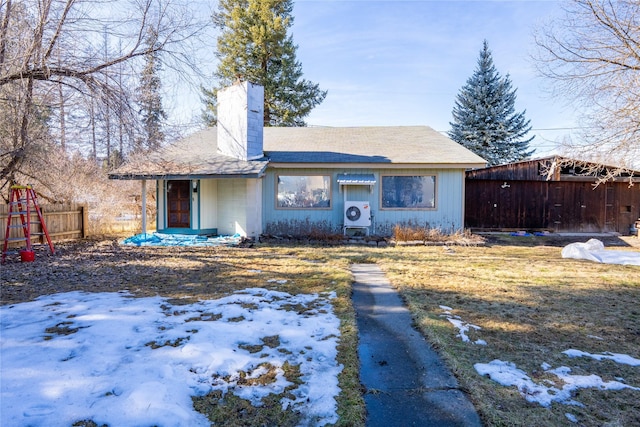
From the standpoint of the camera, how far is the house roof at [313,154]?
10219 millimetres

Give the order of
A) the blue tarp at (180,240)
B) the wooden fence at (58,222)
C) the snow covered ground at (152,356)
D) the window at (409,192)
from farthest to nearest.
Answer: the window at (409,192)
the blue tarp at (180,240)
the wooden fence at (58,222)
the snow covered ground at (152,356)

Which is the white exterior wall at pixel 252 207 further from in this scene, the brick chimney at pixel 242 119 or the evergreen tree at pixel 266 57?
the evergreen tree at pixel 266 57

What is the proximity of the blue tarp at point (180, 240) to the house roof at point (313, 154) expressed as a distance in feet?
5.71

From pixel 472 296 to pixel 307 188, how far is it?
23.0 ft

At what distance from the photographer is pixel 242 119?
36.0 feet

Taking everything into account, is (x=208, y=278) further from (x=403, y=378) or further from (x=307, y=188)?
(x=307, y=188)

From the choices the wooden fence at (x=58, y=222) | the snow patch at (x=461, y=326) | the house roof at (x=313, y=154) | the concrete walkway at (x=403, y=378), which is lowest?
the concrete walkway at (x=403, y=378)

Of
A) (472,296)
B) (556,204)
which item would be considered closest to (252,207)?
(472,296)

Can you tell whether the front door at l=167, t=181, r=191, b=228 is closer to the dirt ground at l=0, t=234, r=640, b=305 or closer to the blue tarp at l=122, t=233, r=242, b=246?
the blue tarp at l=122, t=233, r=242, b=246

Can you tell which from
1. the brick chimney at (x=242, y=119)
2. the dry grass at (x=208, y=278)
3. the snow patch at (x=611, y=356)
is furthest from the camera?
the brick chimney at (x=242, y=119)

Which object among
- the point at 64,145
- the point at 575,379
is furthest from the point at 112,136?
the point at 575,379

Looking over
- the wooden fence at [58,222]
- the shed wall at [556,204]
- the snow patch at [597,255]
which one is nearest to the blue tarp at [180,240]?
the wooden fence at [58,222]

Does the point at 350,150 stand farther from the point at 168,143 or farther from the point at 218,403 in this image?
the point at 218,403

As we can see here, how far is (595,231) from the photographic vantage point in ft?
45.8
